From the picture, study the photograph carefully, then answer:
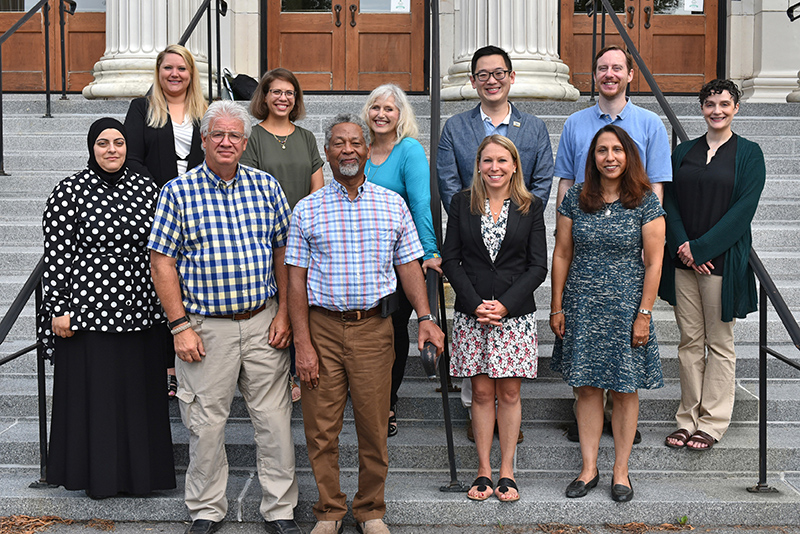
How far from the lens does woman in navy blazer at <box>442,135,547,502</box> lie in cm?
391

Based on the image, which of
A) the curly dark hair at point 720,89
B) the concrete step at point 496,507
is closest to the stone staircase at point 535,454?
the concrete step at point 496,507

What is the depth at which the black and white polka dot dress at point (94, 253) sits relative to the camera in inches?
148

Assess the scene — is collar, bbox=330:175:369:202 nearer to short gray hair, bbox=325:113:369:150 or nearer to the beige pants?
short gray hair, bbox=325:113:369:150

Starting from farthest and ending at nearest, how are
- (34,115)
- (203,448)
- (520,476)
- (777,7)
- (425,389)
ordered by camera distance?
(777,7), (34,115), (425,389), (520,476), (203,448)

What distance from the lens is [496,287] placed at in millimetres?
3934

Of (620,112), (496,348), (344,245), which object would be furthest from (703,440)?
(344,245)

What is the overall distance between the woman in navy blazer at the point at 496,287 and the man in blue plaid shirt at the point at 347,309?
295 mm

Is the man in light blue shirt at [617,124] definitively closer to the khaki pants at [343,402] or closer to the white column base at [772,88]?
the khaki pants at [343,402]

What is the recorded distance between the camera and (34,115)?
777 cm

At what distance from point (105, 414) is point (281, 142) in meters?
1.56

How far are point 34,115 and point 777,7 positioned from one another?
7.77 m

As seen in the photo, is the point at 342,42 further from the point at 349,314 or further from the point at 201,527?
the point at 201,527

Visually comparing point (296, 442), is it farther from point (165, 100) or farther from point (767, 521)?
point (767, 521)

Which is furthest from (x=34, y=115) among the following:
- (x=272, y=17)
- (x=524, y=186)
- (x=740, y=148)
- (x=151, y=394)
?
(x=740, y=148)
